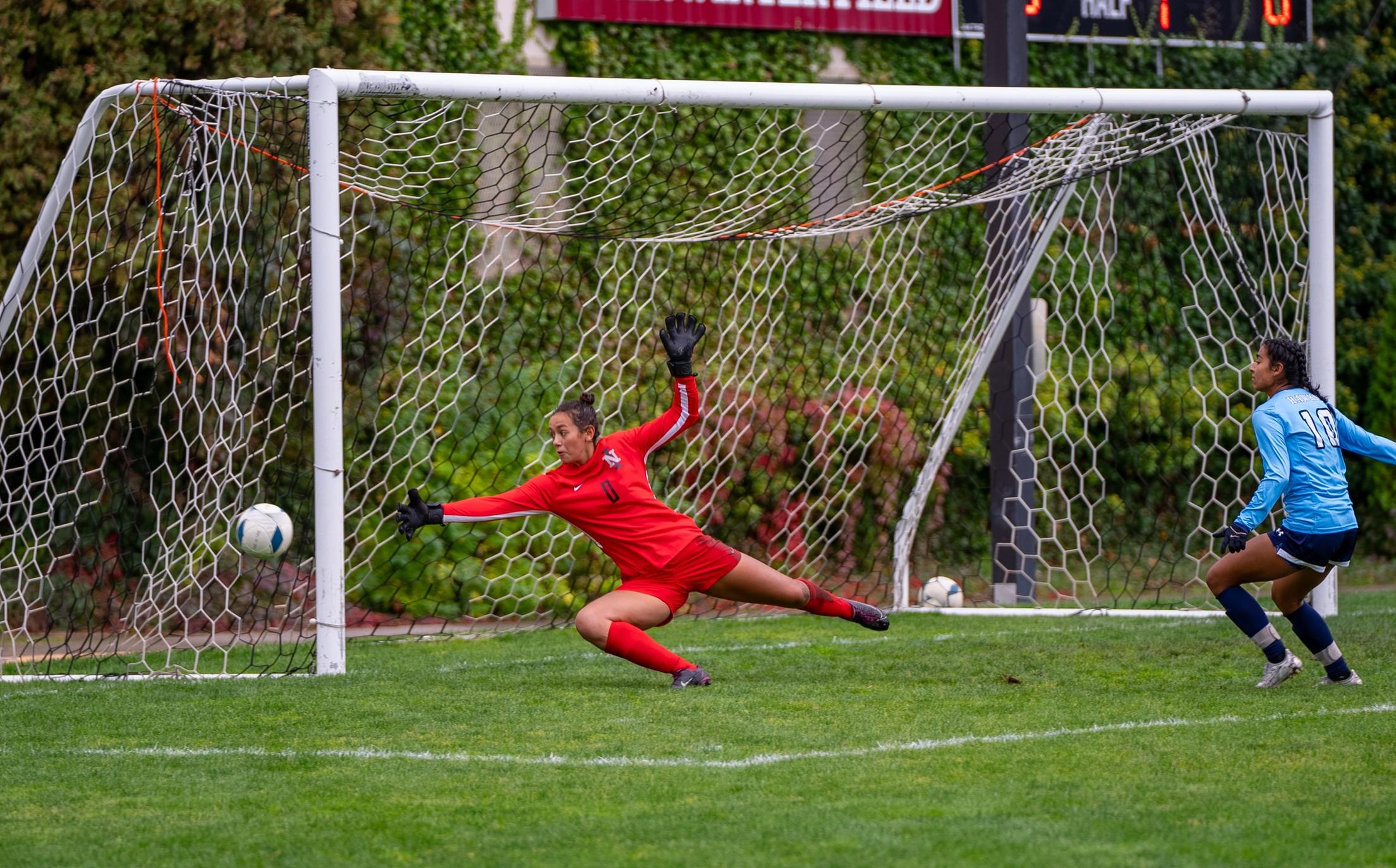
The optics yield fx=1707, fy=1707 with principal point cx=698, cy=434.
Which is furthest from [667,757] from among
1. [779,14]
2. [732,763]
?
[779,14]

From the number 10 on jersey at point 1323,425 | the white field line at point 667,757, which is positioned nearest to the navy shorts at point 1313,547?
the number 10 on jersey at point 1323,425

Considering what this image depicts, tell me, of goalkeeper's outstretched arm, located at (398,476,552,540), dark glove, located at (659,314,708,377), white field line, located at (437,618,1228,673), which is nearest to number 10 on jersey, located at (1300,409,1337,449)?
white field line, located at (437,618,1228,673)

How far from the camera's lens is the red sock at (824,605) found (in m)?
7.20

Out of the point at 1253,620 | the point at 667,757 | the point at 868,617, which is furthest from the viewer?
the point at 868,617

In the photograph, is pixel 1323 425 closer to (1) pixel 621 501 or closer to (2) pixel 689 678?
(2) pixel 689 678

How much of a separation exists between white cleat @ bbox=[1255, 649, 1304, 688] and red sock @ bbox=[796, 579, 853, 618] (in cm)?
170

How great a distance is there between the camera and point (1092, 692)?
664cm

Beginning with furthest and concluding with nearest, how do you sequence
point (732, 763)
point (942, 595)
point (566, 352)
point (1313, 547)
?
point (566, 352), point (942, 595), point (1313, 547), point (732, 763)

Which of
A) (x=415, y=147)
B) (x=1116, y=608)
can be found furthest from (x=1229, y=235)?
(x=415, y=147)

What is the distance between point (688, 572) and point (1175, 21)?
833 centimetres

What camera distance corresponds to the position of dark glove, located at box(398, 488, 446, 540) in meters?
6.68

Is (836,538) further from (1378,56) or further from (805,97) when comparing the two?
(1378,56)

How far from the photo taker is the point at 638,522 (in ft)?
23.1

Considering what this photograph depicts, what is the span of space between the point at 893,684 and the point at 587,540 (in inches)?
137
